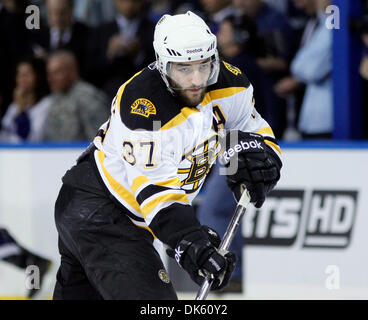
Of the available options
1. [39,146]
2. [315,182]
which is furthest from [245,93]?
[39,146]

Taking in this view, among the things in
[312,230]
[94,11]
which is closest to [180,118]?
[312,230]

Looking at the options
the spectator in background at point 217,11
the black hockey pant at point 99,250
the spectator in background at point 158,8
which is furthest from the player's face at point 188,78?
A: the spectator in background at point 158,8

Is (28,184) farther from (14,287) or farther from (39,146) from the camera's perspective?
(14,287)

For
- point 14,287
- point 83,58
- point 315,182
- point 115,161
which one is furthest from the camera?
point 83,58

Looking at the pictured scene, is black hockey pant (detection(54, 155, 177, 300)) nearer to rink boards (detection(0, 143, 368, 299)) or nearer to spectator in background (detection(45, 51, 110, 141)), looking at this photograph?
rink boards (detection(0, 143, 368, 299))

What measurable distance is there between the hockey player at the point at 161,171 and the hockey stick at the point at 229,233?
0.14 ft

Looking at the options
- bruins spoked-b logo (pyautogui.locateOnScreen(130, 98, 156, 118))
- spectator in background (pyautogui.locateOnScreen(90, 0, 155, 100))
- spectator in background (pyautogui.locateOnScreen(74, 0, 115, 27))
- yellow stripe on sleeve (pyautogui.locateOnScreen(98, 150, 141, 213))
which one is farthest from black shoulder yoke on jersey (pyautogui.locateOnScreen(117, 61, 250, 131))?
spectator in background (pyautogui.locateOnScreen(74, 0, 115, 27))

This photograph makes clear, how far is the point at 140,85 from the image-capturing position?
3.43m

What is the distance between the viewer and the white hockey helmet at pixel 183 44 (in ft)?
10.9

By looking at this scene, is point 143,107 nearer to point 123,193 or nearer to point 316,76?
point 123,193

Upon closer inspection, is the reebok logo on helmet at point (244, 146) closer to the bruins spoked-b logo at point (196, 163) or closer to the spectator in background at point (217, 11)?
the bruins spoked-b logo at point (196, 163)

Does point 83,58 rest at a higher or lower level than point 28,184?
higher

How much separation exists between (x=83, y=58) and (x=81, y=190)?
8.42 feet

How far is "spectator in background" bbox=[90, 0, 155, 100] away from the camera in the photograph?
5.80m
